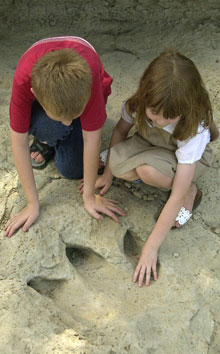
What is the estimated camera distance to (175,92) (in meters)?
1.41

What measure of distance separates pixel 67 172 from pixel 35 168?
0.17 m

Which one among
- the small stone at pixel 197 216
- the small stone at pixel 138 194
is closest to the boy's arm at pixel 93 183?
the small stone at pixel 138 194

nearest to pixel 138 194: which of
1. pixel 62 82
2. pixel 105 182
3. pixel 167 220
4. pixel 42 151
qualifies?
pixel 105 182

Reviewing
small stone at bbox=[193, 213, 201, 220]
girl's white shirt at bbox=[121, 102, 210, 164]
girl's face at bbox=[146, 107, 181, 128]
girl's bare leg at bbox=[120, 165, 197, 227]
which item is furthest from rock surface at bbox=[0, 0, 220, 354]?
girl's face at bbox=[146, 107, 181, 128]

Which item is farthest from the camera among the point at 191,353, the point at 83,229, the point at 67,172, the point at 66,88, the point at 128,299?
the point at 67,172

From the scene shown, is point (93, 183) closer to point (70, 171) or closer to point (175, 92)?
point (70, 171)

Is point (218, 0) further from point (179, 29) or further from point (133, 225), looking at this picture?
point (133, 225)

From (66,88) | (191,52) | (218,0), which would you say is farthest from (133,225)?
(218,0)

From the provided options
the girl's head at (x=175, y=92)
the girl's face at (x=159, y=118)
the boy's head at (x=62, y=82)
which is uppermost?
the boy's head at (x=62, y=82)

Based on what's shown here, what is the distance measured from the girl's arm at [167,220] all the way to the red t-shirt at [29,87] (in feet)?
1.16

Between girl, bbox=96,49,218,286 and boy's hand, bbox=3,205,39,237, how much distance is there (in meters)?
0.32

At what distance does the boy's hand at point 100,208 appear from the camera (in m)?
1.72

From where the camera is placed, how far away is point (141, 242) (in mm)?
1727

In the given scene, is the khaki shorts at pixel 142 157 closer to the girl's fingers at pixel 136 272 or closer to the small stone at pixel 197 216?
the small stone at pixel 197 216
